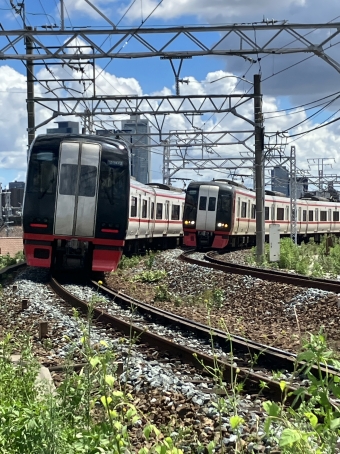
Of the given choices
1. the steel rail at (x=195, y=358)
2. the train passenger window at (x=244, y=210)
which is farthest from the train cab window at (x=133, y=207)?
the steel rail at (x=195, y=358)

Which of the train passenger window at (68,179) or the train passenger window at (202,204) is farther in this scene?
the train passenger window at (202,204)

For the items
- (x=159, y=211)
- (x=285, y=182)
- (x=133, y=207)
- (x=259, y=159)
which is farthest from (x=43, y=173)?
(x=285, y=182)

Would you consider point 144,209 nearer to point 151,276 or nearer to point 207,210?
point 207,210

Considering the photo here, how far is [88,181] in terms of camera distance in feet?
48.9

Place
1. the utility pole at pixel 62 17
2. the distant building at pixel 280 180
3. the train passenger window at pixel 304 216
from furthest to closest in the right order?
the distant building at pixel 280 180 < the train passenger window at pixel 304 216 < the utility pole at pixel 62 17

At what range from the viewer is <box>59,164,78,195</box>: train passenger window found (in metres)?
14.9

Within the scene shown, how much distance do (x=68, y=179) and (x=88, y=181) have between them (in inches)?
17.4

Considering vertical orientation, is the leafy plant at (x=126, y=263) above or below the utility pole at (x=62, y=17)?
below

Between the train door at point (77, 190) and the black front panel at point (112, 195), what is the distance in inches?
5.3

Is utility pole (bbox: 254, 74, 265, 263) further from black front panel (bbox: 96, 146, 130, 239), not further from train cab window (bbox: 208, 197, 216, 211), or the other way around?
black front panel (bbox: 96, 146, 130, 239)

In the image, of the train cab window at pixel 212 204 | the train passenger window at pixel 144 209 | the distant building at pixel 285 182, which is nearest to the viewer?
the train passenger window at pixel 144 209

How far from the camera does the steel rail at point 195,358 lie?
17.4 ft

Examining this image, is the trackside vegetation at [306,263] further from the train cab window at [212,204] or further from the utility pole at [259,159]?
the train cab window at [212,204]

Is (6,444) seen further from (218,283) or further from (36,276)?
(36,276)
